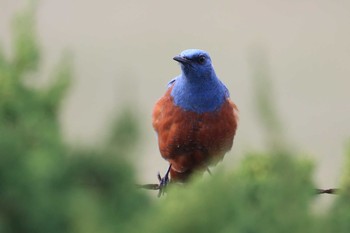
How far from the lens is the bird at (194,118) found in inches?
213

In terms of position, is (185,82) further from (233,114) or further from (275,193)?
(275,193)

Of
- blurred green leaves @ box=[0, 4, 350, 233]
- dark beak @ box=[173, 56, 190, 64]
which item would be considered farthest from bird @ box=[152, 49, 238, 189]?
blurred green leaves @ box=[0, 4, 350, 233]

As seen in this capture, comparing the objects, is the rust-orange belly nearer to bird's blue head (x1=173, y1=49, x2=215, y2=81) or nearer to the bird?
the bird

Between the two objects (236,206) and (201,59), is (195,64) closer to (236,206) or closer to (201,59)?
(201,59)

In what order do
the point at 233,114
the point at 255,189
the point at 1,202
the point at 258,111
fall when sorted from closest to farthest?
the point at 258,111 → the point at 1,202 → the point at 255,189 → the point at 233,114

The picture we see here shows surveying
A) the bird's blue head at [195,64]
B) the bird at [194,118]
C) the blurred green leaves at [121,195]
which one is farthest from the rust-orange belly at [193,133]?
the blurred green leaves at [121,195]

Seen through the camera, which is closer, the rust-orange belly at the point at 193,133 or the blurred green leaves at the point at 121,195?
the blurred green leaves at the point at 121,195

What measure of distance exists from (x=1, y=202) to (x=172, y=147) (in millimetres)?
3762

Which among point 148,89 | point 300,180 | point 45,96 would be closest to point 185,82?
point 45,96

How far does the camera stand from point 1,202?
1806 mm

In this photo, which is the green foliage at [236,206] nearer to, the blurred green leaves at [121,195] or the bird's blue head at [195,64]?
the blurred green leaves at [121,195]

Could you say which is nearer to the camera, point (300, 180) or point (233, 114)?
point (300, 180)

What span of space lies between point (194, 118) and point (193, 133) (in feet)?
0.28

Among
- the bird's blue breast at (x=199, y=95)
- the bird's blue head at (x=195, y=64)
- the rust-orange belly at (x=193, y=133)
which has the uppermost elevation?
the bird's blue head at (x=195, y=64)
